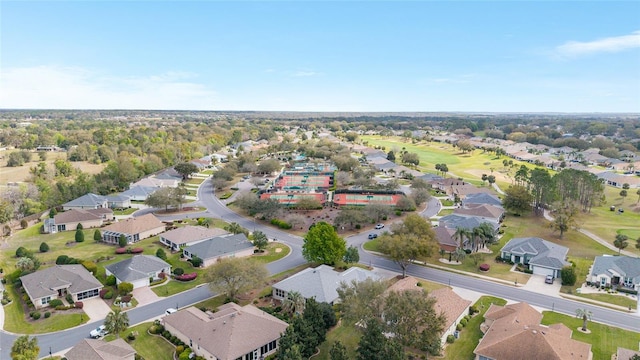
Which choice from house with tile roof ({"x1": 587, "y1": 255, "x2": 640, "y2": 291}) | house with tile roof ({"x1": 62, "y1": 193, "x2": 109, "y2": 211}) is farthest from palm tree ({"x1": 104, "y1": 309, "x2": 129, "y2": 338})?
house with tile roof ({"x1": 62, "y1": 193, "x2": 109, "y2": 211})

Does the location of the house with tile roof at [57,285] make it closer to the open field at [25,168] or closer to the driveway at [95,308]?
the driveway at [95,308]

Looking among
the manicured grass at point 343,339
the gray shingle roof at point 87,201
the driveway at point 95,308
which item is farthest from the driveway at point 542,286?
the gray shingle roof at point 87,201

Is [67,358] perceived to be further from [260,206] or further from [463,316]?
[260,206]

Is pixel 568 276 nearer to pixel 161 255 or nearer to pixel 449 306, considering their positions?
pixel 449 306

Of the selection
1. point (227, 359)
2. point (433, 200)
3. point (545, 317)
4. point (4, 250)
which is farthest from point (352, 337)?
point (433, 200)

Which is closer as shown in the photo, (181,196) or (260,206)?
(260,206)

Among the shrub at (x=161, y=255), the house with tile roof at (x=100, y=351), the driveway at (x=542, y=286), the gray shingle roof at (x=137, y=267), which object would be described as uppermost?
the house with tile roof at (x=100, y=351)

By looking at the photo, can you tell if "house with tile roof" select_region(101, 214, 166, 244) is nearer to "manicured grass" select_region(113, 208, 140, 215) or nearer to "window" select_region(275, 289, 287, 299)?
"manicured grass" select_region(113, 208, 140, 215)
